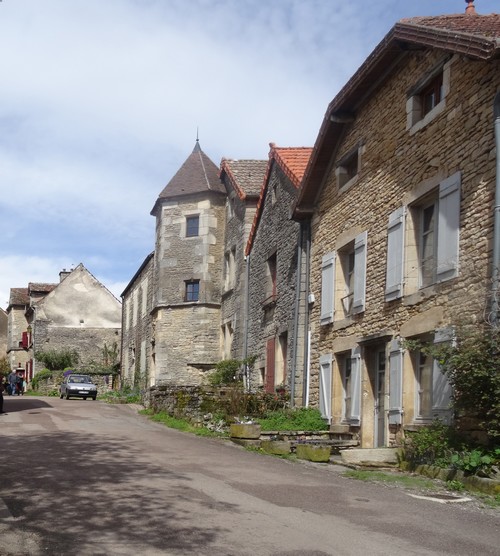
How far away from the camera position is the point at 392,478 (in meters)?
10.1

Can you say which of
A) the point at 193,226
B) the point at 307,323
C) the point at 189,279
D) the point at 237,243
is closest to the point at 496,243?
the point at 307,323

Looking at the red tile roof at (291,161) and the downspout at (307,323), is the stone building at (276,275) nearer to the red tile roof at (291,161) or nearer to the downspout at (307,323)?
the red tile roof at (291,161)

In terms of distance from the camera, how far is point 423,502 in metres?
8.09

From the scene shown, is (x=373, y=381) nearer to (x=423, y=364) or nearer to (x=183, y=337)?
(x=423, y=364)

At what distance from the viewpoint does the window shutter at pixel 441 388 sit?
10.9m

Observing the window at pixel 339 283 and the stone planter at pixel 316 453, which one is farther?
the window at pixel 339 283

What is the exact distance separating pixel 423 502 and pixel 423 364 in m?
4.32

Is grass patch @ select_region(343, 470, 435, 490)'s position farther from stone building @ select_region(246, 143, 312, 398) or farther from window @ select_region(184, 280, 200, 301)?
window @ select_region(184, 280, 200, 301)

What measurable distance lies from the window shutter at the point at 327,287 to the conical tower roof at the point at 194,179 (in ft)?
43.2

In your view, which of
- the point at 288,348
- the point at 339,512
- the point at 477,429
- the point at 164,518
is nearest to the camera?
the point at 164,518

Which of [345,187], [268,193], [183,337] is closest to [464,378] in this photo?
[345,187]

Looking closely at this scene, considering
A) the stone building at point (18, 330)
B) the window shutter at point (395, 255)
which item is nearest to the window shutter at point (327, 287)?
the window shutter at point (395, 255)

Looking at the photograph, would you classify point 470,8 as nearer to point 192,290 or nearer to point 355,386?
point 355,386

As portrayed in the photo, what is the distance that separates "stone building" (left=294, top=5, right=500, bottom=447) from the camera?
1090 centimetres
